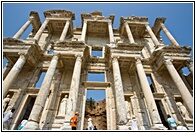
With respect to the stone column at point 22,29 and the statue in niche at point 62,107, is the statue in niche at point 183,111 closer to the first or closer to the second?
the statue in niche at point 62,107

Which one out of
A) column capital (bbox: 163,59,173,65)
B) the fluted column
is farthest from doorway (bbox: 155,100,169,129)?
the fluted column

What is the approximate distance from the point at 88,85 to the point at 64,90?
2.22 meters

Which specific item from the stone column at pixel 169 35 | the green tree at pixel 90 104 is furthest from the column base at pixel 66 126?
the green tree at pixel 90 104

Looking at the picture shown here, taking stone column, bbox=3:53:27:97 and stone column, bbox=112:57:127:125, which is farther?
stone column, bbox=3:53:27:97

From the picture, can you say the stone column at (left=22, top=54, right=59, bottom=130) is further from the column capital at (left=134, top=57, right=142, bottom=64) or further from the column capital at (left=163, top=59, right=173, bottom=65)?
the column capital at (left=163, top=59, right=173, bottom=65)

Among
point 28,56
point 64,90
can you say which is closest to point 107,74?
point 64,90

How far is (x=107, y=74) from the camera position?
13.1 metres

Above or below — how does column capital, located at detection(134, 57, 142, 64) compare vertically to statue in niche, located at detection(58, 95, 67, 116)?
above

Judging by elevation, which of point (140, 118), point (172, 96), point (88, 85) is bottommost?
point (140, 118)

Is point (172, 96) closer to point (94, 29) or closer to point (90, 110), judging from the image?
point (94, 29)

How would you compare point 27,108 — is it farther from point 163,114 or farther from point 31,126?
point 163,114

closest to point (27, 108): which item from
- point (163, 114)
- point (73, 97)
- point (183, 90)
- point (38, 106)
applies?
point (38, 106)

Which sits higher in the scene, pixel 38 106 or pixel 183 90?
pixel 183 90

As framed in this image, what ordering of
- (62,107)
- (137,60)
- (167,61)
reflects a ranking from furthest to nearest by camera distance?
(137,60), (167,61), (62,107)
